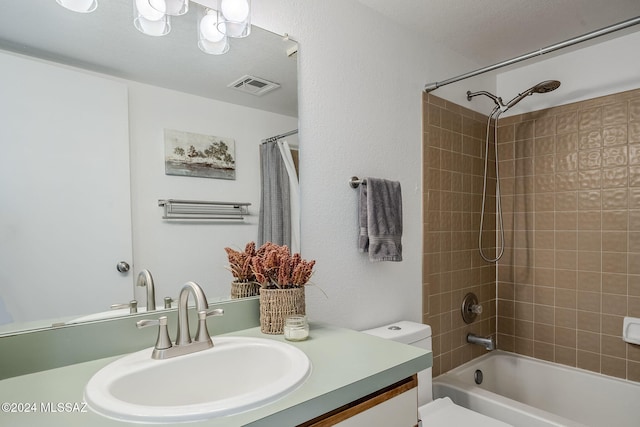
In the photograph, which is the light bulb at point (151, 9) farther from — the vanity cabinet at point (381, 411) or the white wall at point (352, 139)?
the vanity cabinet at point (381, 411)

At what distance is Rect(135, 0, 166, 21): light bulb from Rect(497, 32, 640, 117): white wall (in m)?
2.30

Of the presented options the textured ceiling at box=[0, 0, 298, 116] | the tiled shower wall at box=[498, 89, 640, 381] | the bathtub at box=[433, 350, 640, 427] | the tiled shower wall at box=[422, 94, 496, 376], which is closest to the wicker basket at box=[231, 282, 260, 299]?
the textured ceiling at box=[0, 0, 298, 116]

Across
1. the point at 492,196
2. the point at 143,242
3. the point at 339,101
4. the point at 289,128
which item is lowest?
the point at 143,242

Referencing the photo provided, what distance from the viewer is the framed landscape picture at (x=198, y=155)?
4.10 ft

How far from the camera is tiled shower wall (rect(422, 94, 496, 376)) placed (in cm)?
212

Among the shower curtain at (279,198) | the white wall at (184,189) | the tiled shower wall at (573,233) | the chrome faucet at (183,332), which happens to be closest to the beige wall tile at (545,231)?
the tiled shower wall at (573,233)

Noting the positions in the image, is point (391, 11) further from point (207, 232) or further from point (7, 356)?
point (7, 356)

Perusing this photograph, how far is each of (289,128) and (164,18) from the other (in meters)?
0.57

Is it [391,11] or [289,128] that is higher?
[391,11]

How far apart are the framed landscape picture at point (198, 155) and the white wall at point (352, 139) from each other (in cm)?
33

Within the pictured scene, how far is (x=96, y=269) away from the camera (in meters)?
1.10

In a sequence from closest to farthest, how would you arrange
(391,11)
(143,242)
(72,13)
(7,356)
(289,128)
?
(7,356) < (72,13) < (143,242) < (289,128) < (391,11)

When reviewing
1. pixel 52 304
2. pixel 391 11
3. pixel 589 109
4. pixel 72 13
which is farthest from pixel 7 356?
pixel 589 109

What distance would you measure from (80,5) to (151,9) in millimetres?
196
